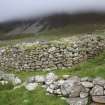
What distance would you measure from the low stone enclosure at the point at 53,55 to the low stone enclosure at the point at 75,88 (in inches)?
508

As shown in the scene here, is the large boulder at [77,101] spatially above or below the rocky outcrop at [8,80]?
below

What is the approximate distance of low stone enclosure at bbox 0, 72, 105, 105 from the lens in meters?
17.5

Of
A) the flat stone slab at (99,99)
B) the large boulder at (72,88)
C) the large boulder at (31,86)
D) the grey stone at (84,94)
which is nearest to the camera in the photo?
the flat stone slab at (99,99)

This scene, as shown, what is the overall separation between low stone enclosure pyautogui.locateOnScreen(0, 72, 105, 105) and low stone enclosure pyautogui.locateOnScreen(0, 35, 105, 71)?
1289 cm

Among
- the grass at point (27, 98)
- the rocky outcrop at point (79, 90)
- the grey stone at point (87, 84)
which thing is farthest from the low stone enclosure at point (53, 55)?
the grey stone at point (87, 84)

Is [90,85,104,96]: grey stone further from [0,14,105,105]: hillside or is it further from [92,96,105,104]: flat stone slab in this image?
[92,96,105,104]: flat stone slab

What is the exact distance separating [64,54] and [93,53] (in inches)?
111

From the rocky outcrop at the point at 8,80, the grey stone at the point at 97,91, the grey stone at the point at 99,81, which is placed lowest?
the grey stone at the point at 97,91

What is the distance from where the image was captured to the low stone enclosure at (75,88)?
17500 mm

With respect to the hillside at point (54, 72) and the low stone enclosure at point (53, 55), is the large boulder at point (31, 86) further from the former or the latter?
the low stone enclosure at point (53, 55)

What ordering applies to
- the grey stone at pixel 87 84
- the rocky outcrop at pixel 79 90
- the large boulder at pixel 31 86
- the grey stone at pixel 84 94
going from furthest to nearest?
1. the large boulder at pixel 31 86
2. the grey stone at pixel 87 84
3. the grey stone at pixel 84 94
4. the rocky outcrop at pixel 79 90

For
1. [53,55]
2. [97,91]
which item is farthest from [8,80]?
[53,55]

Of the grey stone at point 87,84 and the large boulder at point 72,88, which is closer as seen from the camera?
the grey stone at point 87,84

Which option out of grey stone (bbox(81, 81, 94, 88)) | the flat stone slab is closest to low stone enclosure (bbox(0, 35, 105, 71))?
grey stone (bbox(81, 81, 94, 88))
